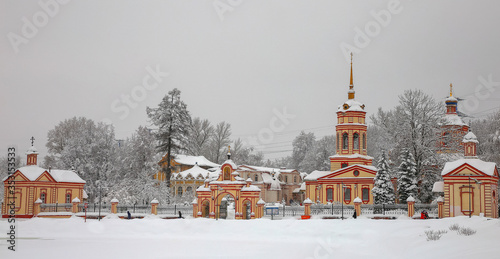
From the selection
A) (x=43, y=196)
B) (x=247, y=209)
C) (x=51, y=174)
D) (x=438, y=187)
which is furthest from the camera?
(x=51, y=174)

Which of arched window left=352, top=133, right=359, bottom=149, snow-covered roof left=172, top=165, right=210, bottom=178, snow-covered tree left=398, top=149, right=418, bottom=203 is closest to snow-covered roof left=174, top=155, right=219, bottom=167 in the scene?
snow-covered roof left=172, top=165, right=210, bottom=178

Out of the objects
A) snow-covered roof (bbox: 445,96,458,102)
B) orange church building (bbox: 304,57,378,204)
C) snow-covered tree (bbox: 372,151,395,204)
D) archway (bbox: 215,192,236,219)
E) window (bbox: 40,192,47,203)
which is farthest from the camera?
snow-covered roof (bbox: 445,96,458,102)

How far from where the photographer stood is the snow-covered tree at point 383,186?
1937 inches

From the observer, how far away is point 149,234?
3672cm

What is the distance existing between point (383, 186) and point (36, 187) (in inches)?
1241

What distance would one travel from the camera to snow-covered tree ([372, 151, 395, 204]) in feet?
161

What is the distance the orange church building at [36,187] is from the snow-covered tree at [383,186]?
28515 mm

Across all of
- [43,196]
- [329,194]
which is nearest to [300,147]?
[329,194]

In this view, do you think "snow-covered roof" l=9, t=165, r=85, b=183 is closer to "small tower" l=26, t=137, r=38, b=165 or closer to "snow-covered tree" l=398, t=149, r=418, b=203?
"small tower" l=26, t=137, r=38, b=165

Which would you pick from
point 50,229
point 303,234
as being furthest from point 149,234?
point 303,234

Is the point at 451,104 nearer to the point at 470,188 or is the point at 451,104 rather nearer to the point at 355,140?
the point at 355,140

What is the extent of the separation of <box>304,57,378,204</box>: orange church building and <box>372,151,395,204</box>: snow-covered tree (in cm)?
255

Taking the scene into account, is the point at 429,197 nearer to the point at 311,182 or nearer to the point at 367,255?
the point at 311,182

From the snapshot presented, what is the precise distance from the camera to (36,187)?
49781 mm
